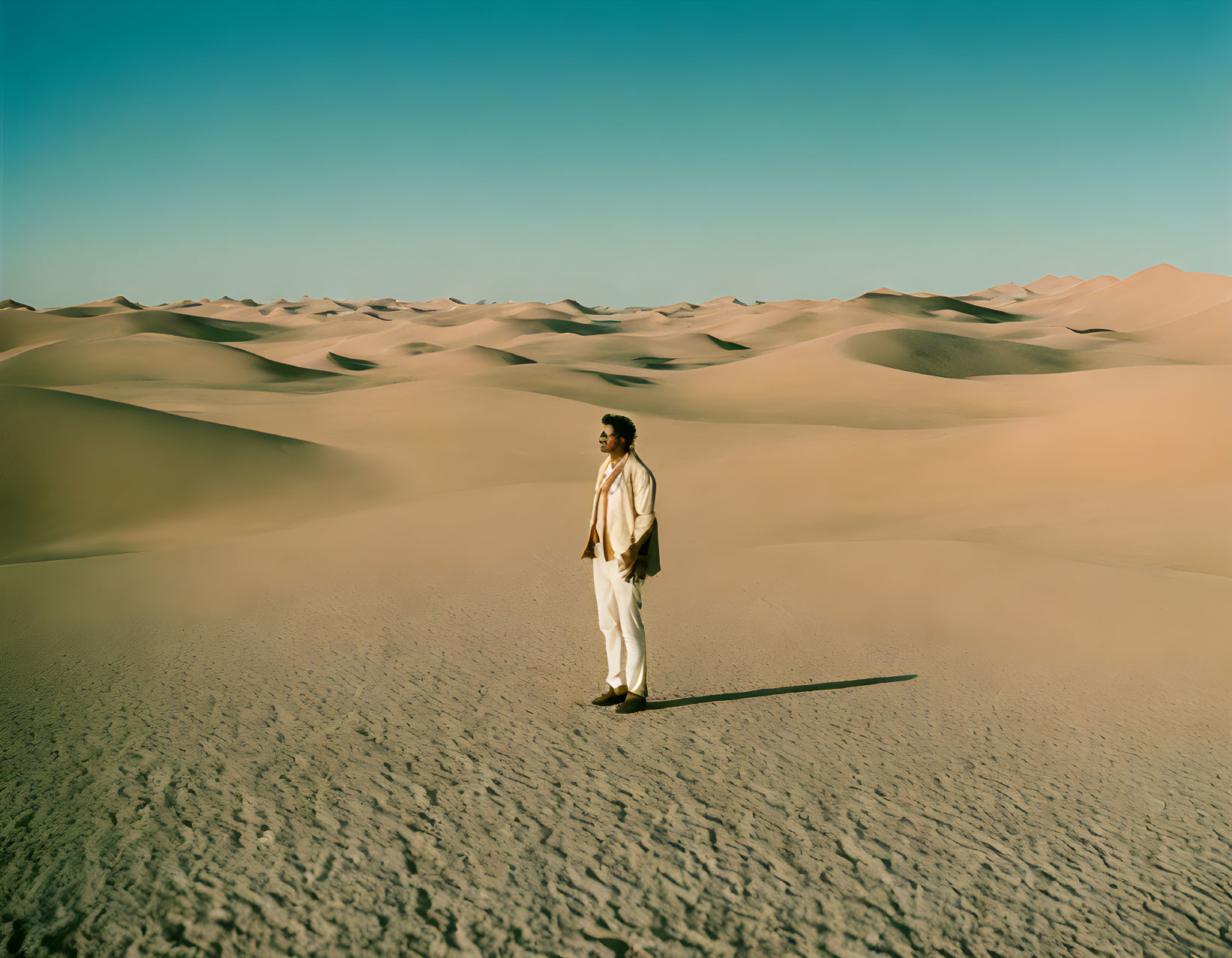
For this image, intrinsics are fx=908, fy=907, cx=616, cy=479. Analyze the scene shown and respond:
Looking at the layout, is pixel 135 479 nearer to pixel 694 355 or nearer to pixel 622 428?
pixel 622 428

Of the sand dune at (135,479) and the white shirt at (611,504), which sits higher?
the white shirt at (611,504)

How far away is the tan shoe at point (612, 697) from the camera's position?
16.6 feet

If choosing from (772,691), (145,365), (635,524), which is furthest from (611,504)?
(145,365)

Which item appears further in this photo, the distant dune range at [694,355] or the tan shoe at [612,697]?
the distant dune range at [694,355]

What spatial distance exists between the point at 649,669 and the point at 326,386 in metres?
38.4

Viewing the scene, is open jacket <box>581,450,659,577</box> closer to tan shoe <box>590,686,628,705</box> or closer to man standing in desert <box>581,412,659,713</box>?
man standing in desert <box>581,412,659,713</box>

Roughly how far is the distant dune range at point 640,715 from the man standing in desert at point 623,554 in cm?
26

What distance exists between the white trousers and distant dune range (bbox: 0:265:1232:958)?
0.25 metres

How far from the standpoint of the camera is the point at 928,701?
5.25 m

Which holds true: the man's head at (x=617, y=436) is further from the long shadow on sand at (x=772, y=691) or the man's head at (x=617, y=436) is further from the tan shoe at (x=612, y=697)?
the long shadow on sand at (x=772, y=691)

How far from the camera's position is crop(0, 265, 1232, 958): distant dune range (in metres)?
3.03

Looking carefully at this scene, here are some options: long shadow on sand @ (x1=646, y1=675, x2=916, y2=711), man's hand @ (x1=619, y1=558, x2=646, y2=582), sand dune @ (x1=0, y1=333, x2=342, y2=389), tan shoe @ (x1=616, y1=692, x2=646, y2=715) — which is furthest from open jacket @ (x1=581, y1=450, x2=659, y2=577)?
sand dune @ (x1=0, y1=333, x2=342, y2=389)

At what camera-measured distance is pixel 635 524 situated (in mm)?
4918

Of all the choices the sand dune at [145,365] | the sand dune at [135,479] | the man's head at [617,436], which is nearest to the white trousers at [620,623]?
the man's head at [617,436]
